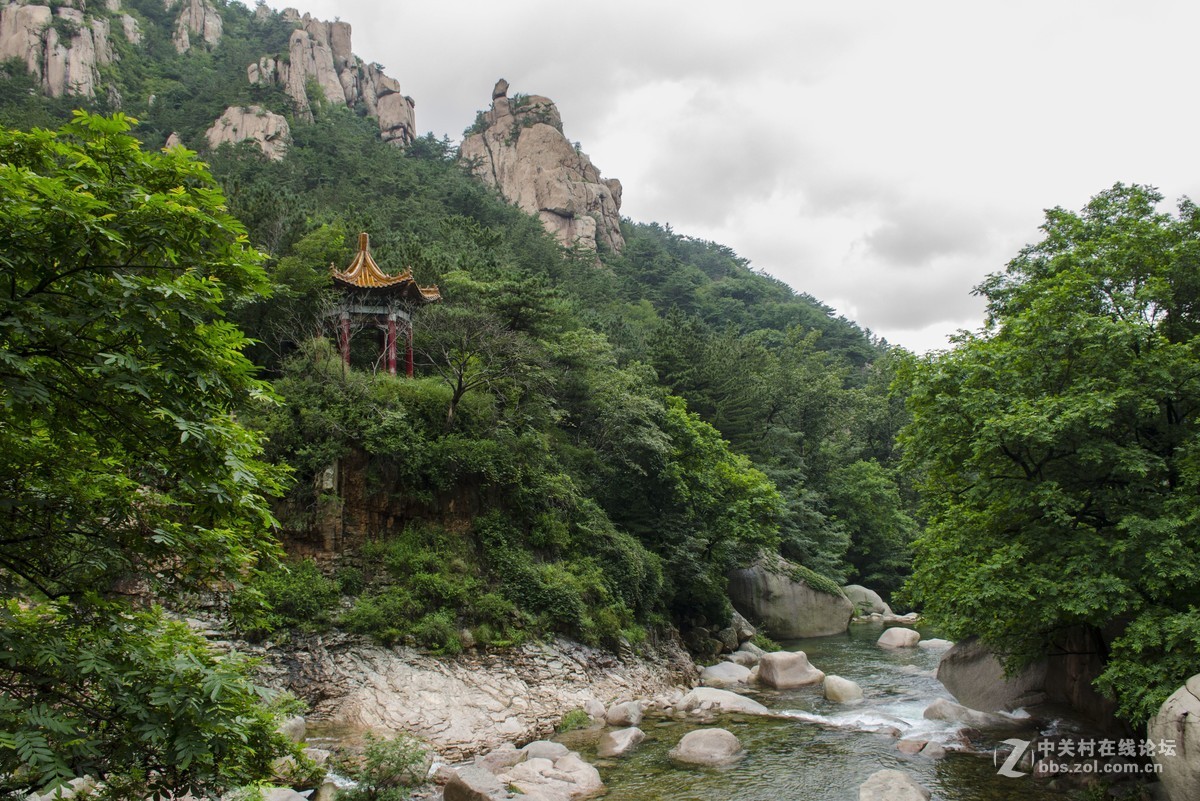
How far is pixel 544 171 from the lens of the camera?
82.4m

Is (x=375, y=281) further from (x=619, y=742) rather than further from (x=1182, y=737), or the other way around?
(x=1182, y=737)

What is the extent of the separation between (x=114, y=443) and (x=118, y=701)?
5.67ft

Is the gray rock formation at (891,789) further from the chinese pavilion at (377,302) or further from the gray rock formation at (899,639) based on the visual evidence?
the chinese pavilion at (377,302)

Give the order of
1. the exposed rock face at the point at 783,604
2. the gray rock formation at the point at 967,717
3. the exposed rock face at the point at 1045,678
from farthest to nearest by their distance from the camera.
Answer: the exposed rock face at the point at 783,604
the gray rock formation at the point at 967,717
the exposed rock face at the point at 1045,678

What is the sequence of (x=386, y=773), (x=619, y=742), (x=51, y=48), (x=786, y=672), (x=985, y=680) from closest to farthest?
(x=386, y=773) < (x=619, y=742) < (x=985, y=680) < (x=786, y=672) < (x=51, y=48)

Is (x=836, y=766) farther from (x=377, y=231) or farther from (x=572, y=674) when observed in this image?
(x=377, y=231)

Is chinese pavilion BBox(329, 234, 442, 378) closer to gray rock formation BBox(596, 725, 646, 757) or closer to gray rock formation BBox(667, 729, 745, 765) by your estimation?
gray rock formation BBox(596, 725, 646, 757)

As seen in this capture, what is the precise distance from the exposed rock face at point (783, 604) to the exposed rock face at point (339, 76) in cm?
6513

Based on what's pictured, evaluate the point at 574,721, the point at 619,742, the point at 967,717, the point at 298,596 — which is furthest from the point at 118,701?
the point at 967,717

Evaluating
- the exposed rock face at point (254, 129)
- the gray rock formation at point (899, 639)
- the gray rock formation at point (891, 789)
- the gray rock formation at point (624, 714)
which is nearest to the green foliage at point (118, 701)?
the gray rock formation at point (891, 789)

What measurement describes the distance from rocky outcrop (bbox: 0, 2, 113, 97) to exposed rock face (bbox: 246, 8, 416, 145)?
15.7m

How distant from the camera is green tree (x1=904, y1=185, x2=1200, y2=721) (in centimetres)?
1016

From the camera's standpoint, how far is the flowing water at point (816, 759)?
12.0m

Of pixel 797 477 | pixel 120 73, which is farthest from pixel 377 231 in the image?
pixel 120 73
